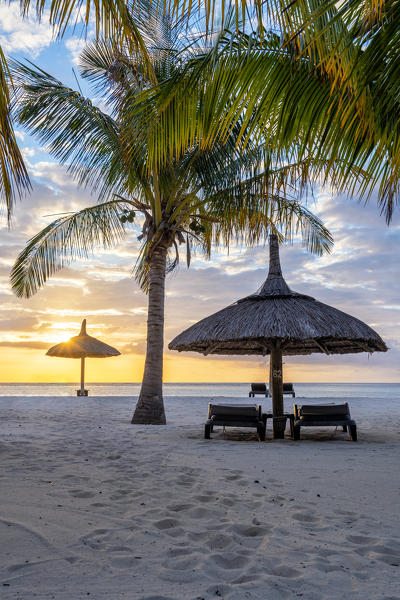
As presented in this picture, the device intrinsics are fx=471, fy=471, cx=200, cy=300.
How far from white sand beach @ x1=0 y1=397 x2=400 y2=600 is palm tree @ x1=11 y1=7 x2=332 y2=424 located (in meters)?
4.24

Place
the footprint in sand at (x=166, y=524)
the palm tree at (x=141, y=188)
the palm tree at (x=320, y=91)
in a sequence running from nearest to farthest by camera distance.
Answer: the palm tree at (x=320, y=91) → the footprint in sand at (x=166, y=524) → the palm tree at (x=141, y=188)

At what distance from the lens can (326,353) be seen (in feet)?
32.2

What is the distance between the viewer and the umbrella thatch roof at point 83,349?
728 inches

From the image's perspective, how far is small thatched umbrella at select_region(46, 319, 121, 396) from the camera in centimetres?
1848

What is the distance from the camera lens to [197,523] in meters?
3.24

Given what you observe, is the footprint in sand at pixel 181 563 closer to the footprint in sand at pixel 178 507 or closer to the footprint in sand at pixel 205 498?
the footprint in sand at pixel 178 507

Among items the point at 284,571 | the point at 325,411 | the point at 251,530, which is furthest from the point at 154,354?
the point at 284,571

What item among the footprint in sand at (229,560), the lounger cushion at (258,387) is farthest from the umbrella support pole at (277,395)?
the lounger cushion at (258,387)

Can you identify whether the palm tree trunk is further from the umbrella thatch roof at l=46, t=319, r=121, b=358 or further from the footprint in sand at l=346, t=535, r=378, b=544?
the umbrella thatch roof at l=46, t=319, r=121, b=358

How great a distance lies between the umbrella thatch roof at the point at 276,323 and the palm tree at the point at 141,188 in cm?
126

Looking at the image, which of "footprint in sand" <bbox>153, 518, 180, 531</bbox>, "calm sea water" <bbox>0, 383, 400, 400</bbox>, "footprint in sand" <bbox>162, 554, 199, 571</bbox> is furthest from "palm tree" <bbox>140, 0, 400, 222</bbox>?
"calm sea water" <bbox>0, 383, 400, 400</bbox>

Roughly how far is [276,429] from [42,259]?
6276 millimetres

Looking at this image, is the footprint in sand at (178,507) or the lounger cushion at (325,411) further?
the lounger cushion at (325,411)

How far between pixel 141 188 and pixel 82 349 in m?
10.3
